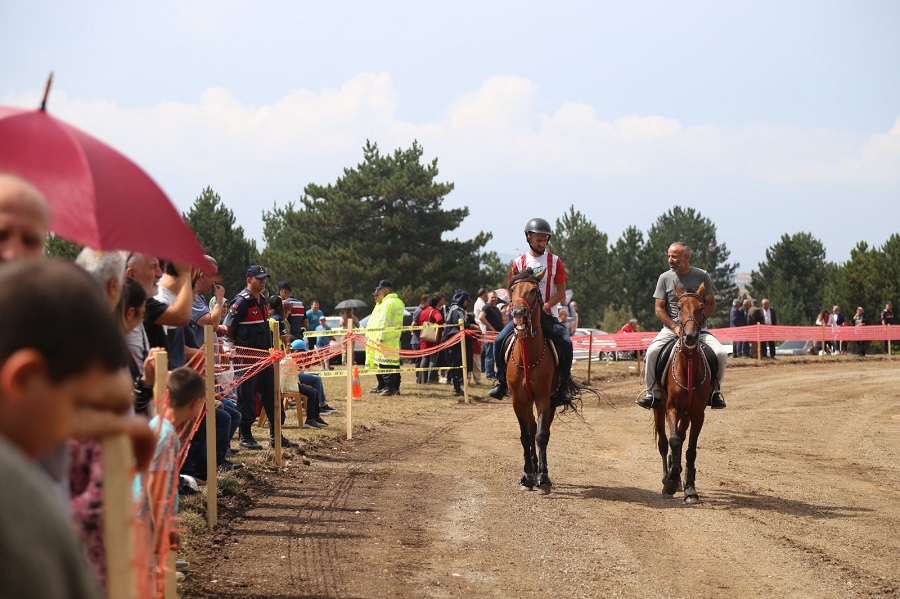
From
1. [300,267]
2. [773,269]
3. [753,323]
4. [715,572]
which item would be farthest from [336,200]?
[715,572]

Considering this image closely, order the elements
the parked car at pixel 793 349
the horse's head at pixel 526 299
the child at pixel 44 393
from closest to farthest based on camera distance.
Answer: the child at pixel 44 393 < the horse's head at pixel 526 299 < the parked car at pixel 793 349

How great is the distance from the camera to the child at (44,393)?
1557 mm

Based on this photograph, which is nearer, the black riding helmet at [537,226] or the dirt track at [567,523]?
the dirt track at [567,523]

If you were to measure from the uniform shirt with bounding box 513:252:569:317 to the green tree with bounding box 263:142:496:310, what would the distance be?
45195mm

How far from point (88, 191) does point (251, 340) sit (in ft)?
31.7

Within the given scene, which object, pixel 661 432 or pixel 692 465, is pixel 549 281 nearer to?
pixel 661 432

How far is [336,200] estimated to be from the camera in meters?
62.0

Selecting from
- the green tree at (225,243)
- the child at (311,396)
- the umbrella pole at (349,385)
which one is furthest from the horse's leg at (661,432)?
the green tree at (225,243)

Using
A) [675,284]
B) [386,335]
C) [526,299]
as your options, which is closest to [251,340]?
[526,299]

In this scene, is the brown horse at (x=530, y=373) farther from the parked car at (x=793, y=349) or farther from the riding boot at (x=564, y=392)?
the parked car at (x=793, y=349)

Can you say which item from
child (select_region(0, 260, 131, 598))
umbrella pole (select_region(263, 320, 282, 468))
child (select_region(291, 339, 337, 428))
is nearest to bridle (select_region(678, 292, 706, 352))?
umbrella pole (select_region(263, 320, 282, 468))

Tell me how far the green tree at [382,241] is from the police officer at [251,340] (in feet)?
143

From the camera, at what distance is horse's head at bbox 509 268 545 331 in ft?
Result: 37.9

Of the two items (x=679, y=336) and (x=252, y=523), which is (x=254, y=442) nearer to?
(x=252, y=523)
